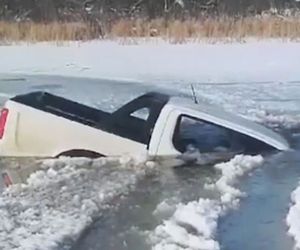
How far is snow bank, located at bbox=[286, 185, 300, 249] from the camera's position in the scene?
8.43 meters

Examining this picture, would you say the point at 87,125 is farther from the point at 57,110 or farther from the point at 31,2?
the point at 31,2

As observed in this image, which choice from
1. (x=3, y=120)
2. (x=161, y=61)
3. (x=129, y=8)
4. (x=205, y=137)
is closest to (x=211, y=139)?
(x=205, y=137)

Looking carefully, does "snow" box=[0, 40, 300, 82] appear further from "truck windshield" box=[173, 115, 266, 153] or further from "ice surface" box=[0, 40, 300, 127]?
"truck windshield" box=[173, 115, 266, 153]

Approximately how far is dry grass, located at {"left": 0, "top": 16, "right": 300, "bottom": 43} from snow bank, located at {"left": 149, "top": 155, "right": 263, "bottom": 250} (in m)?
16.2

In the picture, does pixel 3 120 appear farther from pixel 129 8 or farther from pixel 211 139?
pixel 129 8

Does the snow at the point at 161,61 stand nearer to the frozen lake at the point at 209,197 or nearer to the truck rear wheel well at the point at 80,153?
the frozen lake at the point at 209,197

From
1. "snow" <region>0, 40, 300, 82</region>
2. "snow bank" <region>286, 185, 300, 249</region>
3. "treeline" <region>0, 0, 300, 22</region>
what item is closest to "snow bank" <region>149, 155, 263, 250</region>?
"snow bank" <region>286, 185, 300, 249</region>

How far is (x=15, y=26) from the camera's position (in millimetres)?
29516

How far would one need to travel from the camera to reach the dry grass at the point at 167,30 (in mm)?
27266

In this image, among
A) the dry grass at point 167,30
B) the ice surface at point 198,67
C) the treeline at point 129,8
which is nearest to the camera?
the ice surface at point 198,67

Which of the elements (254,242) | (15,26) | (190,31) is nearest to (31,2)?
(15,26)

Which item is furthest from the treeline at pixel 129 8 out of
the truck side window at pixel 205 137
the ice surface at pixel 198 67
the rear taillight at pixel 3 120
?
the rear taillight at pixel 3 120

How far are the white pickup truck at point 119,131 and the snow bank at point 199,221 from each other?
71cm

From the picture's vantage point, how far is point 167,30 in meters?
28.5
